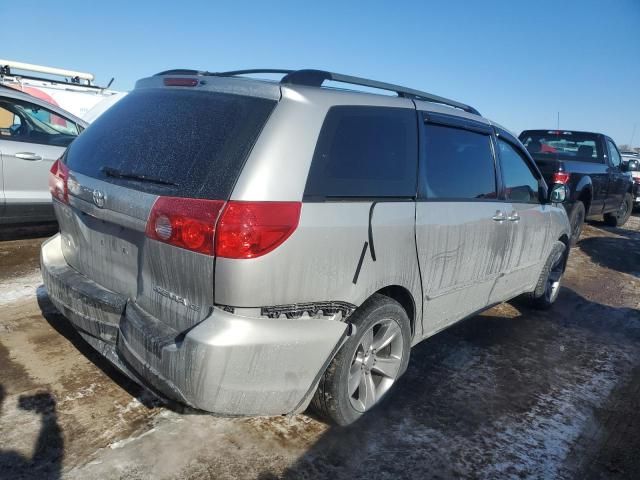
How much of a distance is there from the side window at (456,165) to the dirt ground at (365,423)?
1239 mm

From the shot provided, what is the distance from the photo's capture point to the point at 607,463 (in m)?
2.72

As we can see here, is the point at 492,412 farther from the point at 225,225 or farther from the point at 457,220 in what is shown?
the point at 225,225

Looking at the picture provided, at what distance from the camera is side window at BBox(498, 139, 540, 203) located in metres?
4.02

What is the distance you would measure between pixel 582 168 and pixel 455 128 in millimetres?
5735

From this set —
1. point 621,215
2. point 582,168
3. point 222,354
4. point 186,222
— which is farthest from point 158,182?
point 621,215

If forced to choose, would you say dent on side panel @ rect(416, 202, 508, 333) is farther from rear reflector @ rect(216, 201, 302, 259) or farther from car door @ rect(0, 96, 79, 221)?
car door @ rect(0, 96, 79, 221)

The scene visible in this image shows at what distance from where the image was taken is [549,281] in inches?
203

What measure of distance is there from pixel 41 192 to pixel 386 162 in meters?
4.39

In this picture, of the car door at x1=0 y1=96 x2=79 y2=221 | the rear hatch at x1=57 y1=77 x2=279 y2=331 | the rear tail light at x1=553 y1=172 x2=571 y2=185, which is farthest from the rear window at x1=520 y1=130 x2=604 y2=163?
the rear hatch at x1=57 y1=77 x2=279 y2=331

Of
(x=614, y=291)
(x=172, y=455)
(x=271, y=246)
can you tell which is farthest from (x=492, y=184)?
(x=614, y=291)

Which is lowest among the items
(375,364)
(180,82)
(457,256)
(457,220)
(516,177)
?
(375,364)

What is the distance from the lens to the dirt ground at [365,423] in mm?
2428

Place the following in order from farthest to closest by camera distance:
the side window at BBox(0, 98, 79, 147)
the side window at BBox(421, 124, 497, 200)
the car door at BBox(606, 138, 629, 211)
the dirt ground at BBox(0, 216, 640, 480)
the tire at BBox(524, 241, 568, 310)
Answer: the car door at BBox(606, 138, 629, 211)
the side window at BBox(0, 98, 79, 147)
the tire at BBox(524, 241, 568, 310)
the side window at BBox(421, 124, 497, 200)
the dirt ground at BBox(0, 216, 640, 480)

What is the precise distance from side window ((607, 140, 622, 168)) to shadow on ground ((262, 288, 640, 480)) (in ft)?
19.3
